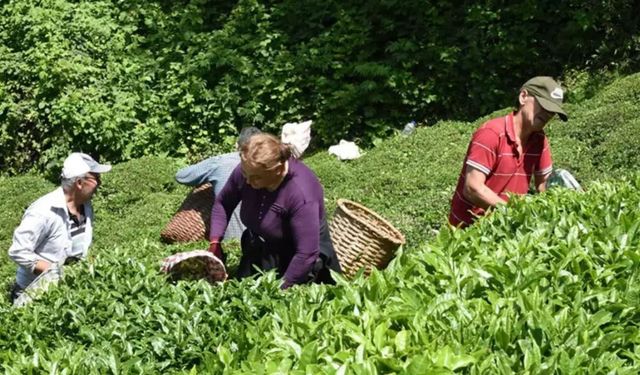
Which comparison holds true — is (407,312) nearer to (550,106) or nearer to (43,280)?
(550,106)

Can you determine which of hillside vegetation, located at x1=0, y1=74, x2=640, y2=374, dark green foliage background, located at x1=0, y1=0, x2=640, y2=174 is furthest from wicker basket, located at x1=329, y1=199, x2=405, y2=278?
dark green foliage background, located at x1=0, y1=0, x2=640, y2=174

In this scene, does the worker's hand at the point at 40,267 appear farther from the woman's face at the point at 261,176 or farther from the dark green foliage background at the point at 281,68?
the dark green foliage background at the point at 281,68

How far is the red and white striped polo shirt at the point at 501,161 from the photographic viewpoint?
5203 mm

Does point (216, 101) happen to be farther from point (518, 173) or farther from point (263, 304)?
point (263, 304)

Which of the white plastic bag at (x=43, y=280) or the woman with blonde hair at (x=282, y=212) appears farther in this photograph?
the white plastic bag at (x=43, y=280)

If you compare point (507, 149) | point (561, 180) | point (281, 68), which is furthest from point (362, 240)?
point (281, 68)

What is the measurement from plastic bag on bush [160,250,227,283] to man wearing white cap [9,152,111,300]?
1.05 metres

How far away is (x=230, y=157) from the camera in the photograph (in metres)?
8.09

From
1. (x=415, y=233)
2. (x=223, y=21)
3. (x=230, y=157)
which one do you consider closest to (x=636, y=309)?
(x=415, y=233)

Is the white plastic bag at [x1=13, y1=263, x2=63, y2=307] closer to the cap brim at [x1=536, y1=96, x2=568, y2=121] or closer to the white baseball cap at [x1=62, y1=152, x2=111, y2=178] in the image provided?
the white baseball cap at [x1=62, y1=152, x2=111, y2=178]

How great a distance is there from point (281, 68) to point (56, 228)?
784 centimetres

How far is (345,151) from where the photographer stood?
38.9 feet

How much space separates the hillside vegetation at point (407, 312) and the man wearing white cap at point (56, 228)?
49 centimetres

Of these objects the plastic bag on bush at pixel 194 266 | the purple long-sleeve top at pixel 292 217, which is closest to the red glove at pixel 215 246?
the plastic bag on bush at pixel 194 266
